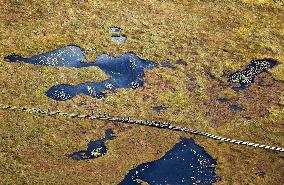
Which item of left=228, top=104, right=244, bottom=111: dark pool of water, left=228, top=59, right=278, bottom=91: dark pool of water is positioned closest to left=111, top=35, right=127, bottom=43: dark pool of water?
left=228, top=59, right=278, bottom=91: dark pool of water

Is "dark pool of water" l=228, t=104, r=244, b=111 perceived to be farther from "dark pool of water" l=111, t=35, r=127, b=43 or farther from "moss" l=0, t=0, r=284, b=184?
"dark pool of water" l=111, t=35, r=127, b=43

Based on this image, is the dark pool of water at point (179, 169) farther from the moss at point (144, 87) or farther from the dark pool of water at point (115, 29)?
the dark pool of water at point (115, 29)

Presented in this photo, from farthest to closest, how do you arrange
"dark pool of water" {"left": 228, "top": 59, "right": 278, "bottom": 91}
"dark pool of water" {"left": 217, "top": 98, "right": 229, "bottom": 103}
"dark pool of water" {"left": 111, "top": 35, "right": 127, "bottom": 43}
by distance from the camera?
"dark pool of water" {"left": 111, "top": 35, "right": 127, "bottom": 43} → "dark pool of water" {"left": 228, "top": 59, "right": 278, "bottom": 91} → "dark pool of water" {"left": 217, "top": 98, "right": 229, "bottom": 103}

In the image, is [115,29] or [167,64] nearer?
[167,64]

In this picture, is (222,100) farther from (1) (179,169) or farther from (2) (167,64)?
(1) (179,169)

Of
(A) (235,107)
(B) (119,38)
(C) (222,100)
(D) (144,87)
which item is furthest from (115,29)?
(A) (235,107)
